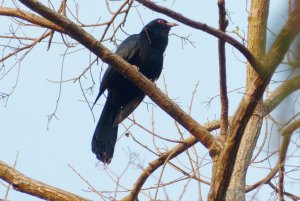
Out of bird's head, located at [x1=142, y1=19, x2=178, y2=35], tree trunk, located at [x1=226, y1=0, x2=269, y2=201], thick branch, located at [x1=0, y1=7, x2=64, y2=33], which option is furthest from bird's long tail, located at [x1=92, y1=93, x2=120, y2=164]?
tree trunk, located at [x1=226, y1=0, x2=269, y2=201]

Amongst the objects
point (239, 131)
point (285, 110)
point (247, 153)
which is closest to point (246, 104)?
point (239, 131)

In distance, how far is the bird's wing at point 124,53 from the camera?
5582 millimetres

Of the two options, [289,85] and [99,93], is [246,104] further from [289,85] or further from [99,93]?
[99,93]

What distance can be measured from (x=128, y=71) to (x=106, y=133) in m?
2.31

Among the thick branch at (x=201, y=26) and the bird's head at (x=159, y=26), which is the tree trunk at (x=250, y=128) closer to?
the thick branch at (x=201, y=26)

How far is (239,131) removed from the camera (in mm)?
2473

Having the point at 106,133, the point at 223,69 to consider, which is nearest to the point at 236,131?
the point at 223,69

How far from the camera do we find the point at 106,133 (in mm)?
5688

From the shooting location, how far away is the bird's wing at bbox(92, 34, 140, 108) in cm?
558

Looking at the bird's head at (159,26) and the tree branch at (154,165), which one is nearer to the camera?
the tree branch at (154,165)

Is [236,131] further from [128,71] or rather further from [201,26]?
[128,71]

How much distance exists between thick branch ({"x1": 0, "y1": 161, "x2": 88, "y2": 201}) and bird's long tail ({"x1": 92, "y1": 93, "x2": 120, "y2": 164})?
199cm

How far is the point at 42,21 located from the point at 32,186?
145cm

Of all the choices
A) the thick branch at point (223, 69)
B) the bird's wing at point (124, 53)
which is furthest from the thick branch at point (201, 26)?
the bird's wing at point (124, 53)
